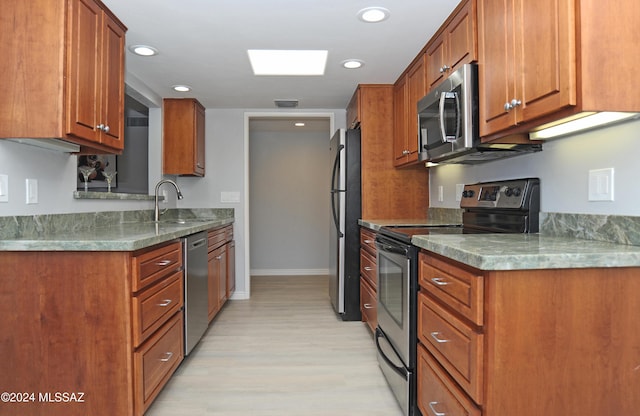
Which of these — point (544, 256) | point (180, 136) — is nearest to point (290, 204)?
point (180, 136)

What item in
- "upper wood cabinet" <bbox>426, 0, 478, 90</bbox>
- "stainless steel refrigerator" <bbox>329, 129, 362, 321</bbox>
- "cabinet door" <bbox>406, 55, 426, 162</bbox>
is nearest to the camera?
"upper wood cabinet" <bbox>426, 0, 478, 90</bbox>

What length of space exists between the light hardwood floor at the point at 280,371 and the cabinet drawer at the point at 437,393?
31cm

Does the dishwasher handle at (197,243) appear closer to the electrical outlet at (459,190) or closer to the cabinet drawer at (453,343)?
the cabinet drawer at (453,343)

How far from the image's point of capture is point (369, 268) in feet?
10.1

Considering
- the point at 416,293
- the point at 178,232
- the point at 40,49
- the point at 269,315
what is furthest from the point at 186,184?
the point at 416,293

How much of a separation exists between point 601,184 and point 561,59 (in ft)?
1.96

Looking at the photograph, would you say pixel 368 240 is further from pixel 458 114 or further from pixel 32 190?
pixel 32 190

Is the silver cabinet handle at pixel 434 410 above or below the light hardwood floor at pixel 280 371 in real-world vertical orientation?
above

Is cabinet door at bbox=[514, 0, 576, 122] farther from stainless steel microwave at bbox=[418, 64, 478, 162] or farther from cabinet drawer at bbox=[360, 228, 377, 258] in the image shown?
cabinet drawer at bbox=[360, 228, 377, 258]

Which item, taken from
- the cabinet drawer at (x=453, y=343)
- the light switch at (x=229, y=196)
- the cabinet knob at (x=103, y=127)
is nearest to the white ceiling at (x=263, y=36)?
the cabinet knob at (x=103, y=127)

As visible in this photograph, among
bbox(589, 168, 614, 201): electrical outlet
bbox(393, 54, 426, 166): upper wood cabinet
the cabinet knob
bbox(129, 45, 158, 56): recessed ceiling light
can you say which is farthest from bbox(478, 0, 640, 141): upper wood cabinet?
bbox(129, 45, 158, 56): recessed ceiling light

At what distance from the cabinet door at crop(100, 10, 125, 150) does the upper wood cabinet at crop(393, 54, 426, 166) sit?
6.27 ft

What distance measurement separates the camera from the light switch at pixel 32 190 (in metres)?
1.98

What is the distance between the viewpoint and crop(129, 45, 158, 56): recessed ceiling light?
2.60 metres
